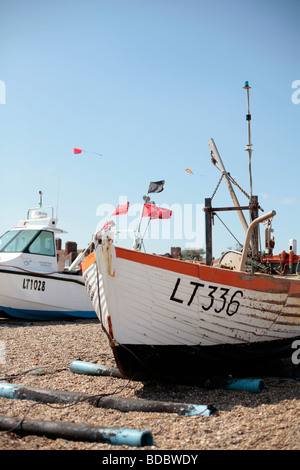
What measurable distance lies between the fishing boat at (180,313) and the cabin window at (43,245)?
6473 millimetres

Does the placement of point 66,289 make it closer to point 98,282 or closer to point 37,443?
point 98,282

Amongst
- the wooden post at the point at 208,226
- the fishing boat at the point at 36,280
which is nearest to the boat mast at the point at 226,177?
the wooden post at the point at 208,226

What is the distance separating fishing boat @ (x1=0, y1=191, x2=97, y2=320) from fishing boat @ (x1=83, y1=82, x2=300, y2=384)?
606 cm

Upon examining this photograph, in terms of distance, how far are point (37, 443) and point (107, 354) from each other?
3394 mm

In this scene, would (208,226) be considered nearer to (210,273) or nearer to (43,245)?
(43,245)

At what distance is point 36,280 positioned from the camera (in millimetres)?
11359

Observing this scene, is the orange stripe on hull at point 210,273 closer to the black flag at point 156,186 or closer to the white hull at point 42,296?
the black flag at point 156,186

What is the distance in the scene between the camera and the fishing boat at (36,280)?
11.1m

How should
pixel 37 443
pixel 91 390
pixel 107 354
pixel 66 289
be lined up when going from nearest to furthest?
pixel 37 443 → pixel 91 390 → pixel 107 354 → pixel 66 289

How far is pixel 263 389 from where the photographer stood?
4766mm

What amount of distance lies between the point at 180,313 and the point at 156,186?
13.4 feet

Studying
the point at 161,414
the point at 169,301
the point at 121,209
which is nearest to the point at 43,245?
the point at 121,209

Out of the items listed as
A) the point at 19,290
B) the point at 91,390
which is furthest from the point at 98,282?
the point at 19,290

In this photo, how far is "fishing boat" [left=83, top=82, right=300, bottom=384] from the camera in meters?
4.76
